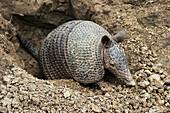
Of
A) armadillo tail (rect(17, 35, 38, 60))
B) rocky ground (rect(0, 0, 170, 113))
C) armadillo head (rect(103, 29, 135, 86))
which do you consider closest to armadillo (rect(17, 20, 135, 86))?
armadillo head (rect(103, 29, 135, 86))

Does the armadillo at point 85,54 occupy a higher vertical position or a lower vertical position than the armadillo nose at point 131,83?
higher

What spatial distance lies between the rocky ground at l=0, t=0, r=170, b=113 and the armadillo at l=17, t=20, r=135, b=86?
8.1 inches

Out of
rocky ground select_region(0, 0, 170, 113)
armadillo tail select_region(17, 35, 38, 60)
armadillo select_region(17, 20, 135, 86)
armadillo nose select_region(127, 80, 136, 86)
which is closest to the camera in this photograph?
rocky ground select_region(0, 0, 170, 113)

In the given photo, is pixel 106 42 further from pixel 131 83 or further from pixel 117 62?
pixel 131 83

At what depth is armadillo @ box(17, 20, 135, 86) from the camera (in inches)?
132

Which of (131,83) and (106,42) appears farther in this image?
(106,42)

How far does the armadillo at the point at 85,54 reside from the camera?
337 centimetres

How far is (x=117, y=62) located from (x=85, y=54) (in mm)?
541

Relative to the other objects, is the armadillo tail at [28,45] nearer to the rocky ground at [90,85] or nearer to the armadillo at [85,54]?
the rocky ground at [90,85]

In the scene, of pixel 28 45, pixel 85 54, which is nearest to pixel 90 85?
pixel 85 54

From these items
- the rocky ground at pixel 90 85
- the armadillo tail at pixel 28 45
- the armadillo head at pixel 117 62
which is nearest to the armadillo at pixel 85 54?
the armadillo head at pixel 117 62

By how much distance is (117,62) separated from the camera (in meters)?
3.34

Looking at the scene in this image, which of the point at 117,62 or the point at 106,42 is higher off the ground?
the point at 106,42

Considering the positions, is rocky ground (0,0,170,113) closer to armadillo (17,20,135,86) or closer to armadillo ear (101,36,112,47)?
armadillo (17,20,135,86)
